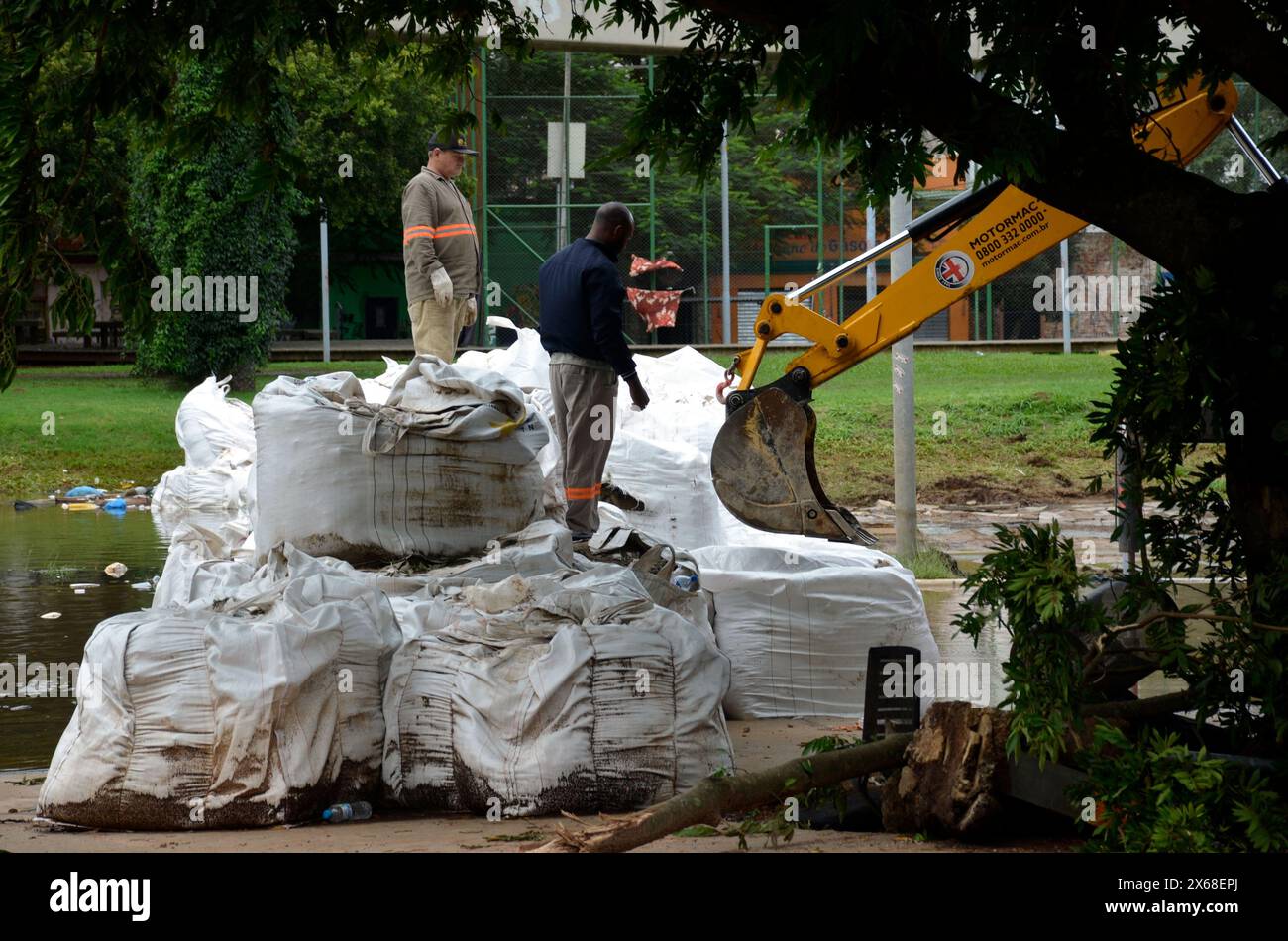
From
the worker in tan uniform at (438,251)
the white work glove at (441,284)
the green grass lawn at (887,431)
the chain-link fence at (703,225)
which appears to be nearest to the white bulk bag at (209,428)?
the green grass lawn at (887,431)

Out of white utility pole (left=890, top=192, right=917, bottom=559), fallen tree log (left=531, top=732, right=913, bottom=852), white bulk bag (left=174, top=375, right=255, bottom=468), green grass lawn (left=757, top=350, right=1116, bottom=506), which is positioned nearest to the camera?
fallen tree log (left=531, top=732, right=913, bottom=852)

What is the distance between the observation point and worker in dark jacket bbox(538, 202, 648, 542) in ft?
23.4

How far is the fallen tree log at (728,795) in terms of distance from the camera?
335 cm

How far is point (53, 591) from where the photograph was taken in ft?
29.2

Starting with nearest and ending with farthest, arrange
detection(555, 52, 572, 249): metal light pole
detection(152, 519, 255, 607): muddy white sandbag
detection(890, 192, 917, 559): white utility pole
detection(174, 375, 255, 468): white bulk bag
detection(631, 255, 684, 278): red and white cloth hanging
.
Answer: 1. detection(152, 519, 255, 607): muddy white sandbag
2. detection(890, 192, 917, 559): white utility pole
3. detection(174, 375, 255, 468): white bulk bag
4. detection(555, 52, 572, 249): metal light pole
5. detection(631, 255, 684, 278): red and white cloth hanging

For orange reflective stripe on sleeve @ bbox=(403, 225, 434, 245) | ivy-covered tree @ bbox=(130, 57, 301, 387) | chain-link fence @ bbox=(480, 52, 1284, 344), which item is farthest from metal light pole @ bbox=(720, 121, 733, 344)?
orange reflective stripe on sleeve @ bbox=(403, 225, 434, 245)

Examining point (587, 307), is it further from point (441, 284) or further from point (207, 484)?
point (207, 484)

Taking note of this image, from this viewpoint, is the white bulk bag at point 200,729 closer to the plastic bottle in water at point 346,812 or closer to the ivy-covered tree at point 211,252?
the plastic bottle in water at point 346,812

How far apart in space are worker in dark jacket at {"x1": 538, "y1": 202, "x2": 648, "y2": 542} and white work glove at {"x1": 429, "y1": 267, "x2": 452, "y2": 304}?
1233mm

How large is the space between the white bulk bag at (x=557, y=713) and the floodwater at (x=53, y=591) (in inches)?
61.8

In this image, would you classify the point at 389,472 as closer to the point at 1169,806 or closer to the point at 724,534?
the point at 724,534

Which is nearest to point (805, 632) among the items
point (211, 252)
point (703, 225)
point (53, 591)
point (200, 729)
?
point (200, 729)

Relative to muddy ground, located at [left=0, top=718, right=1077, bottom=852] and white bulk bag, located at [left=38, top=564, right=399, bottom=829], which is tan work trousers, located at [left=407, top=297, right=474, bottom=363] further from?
muddy ground, located at [left=0, top=718, right=1077, bottom=852]
